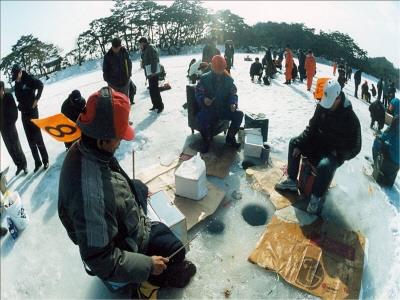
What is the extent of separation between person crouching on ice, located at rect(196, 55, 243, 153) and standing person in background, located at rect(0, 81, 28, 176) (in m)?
2.63

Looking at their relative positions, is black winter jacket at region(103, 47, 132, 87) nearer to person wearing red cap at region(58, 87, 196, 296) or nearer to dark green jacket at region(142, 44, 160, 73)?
dark green jacket at region(142, 44, 160, 73)

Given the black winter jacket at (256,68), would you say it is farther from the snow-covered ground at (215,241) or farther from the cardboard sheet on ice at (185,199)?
the cardboard sheet on ice at (185,199)

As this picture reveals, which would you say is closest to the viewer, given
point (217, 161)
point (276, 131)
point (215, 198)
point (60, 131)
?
point (60, 131)

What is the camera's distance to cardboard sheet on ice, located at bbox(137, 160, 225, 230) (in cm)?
351

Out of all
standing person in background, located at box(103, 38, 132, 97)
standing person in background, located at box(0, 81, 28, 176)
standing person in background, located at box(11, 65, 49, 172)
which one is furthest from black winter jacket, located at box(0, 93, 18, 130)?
standing person in background, located at box(103, 38, 132, 97)

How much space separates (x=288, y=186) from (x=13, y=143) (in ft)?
12.7

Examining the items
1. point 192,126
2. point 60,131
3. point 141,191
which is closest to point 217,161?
point 192,126

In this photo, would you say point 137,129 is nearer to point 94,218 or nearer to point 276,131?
point 276,131

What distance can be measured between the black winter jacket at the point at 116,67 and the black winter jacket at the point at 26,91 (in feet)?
5.00

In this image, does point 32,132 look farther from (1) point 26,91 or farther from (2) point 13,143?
(1) point 26,91

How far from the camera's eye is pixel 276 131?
5746 mm

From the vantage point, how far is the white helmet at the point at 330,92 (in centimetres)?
332

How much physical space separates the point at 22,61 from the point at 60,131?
106ft

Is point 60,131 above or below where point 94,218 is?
above
